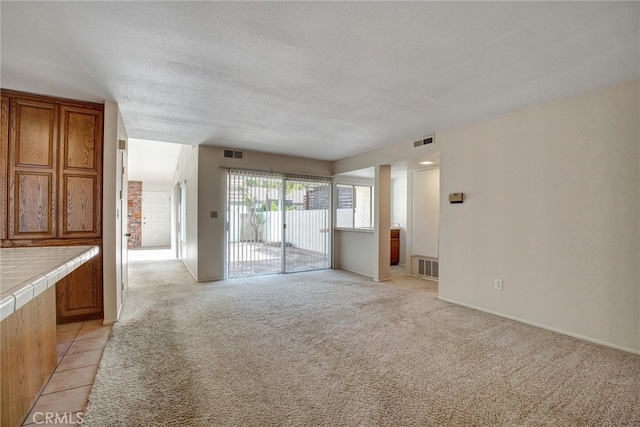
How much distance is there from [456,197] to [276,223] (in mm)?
3240

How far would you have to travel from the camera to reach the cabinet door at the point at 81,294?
3.04m

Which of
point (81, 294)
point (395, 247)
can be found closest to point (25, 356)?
point (81, 294)

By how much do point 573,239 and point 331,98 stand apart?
8.92ft

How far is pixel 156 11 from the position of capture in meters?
1.70

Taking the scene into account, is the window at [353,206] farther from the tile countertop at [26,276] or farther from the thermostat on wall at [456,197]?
the tile countertop at [26,276]

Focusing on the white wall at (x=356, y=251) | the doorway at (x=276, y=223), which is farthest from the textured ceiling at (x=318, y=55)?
the white wall at (x=356, y=251)

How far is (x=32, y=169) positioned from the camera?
9.52ft

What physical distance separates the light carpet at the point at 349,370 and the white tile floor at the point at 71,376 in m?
0.09

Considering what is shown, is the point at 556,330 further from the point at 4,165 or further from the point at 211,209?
the point at 4,165

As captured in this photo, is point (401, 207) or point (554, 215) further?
point (401, 207)

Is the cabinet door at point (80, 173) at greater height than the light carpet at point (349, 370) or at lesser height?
greater

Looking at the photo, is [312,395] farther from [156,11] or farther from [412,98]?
[412,98]

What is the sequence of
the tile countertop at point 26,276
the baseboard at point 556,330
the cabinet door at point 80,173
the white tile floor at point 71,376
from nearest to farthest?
the tile countertop at point 26,276 → the white tile floor at point 71,376 → the baseboard at point 556,330 → the cabinet door at point 80,173

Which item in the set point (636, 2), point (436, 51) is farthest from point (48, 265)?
point (636, 2)
